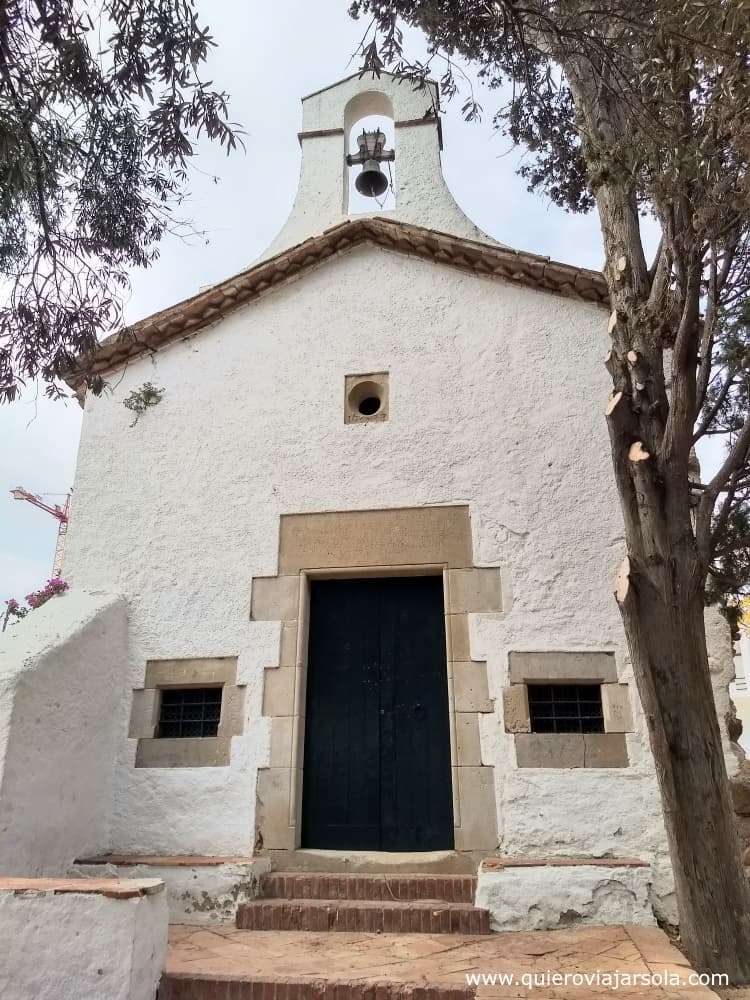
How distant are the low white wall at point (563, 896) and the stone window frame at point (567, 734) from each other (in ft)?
2.21

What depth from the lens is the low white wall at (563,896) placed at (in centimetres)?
423

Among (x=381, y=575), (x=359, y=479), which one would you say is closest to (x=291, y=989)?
(x=381, y=575)

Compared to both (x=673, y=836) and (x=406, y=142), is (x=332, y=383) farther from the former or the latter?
(x=673, y=836)

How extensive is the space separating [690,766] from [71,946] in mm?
2793

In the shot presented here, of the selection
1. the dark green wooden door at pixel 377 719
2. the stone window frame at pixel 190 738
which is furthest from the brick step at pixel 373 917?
the stone window frame at pixel 190 738

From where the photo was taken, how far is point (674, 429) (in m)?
3.83

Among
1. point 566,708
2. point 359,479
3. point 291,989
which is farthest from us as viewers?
point 359,479

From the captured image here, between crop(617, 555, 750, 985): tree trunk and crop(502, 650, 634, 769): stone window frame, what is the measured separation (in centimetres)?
129

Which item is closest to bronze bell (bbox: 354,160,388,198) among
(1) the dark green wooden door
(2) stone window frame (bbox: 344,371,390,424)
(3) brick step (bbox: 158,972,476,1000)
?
(2) stone window frame (bbox: 344,371,390,424)

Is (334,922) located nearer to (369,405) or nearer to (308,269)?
(369,405)

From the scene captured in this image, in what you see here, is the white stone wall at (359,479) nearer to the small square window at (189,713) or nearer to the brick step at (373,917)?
the small square window at (189,713)

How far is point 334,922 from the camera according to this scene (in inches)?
167

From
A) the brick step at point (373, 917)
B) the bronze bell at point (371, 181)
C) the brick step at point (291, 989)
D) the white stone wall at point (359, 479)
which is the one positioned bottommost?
the brick step at point (291, 989)

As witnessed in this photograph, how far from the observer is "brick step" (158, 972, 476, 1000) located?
10.4 feet
